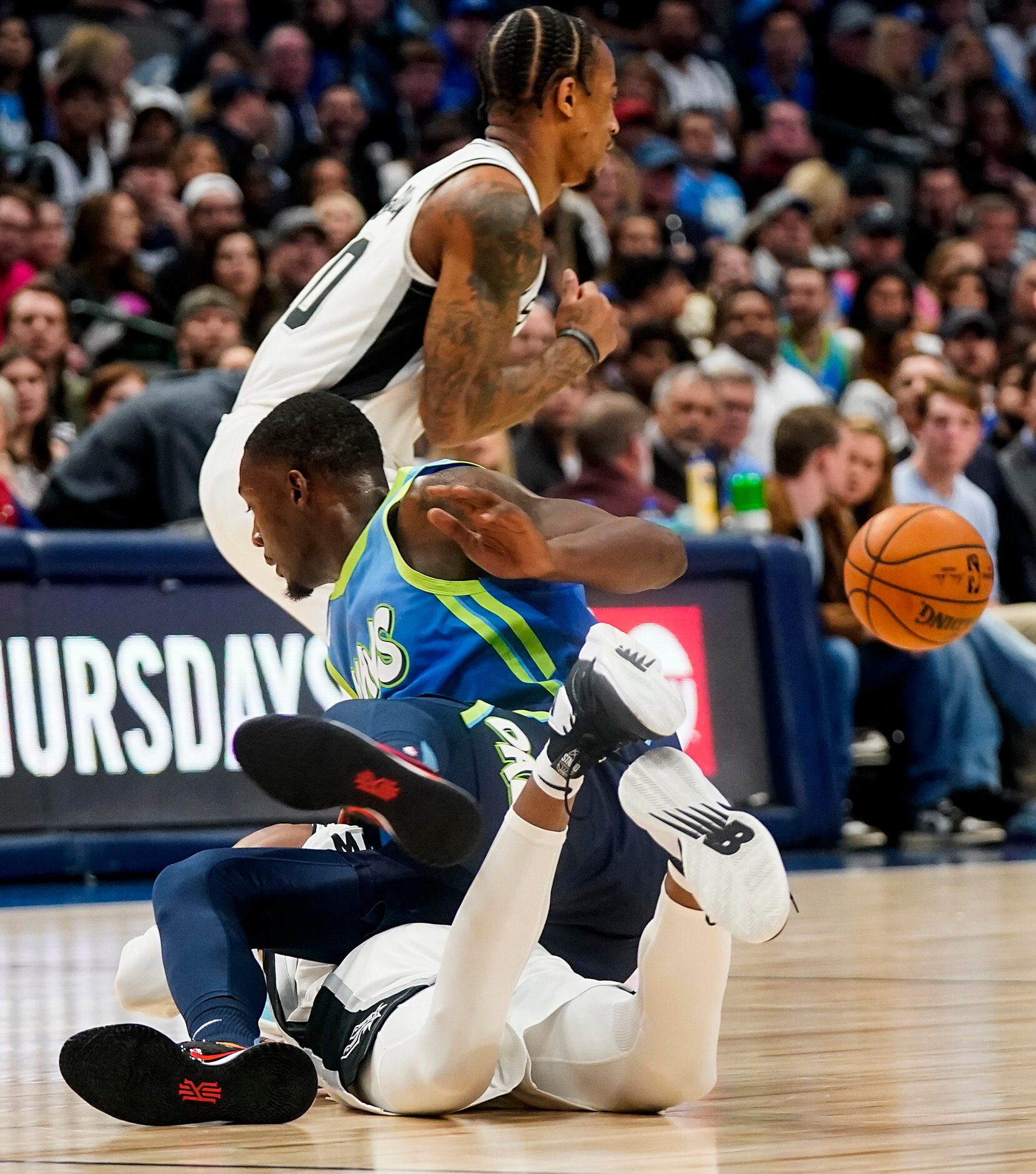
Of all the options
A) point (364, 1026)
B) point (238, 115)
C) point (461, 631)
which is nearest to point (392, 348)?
point (461, 631)

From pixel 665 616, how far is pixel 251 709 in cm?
170

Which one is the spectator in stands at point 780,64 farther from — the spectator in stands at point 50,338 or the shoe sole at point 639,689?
the shoe sole at point 639,689

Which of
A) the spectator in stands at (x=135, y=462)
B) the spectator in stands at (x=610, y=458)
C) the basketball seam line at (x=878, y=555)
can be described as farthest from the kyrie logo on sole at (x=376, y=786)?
the spectator in stands at (x=610, y=458)

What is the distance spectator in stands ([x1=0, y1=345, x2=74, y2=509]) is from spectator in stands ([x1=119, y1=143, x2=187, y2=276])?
2758mm

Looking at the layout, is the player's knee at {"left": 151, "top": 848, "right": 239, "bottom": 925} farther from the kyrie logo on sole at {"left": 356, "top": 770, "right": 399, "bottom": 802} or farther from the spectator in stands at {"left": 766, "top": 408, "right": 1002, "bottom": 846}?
the spectator in stands at {"left": 766, "top": 408, "right": 1002, "bottom": 846}

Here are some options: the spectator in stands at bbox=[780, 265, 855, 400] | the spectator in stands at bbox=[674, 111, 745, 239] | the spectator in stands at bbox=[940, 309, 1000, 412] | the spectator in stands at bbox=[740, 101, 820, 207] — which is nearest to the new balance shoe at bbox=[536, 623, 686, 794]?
the spectator in stands at bbox=[780, 265, 855, 400]

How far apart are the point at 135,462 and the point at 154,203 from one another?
13.3 feet

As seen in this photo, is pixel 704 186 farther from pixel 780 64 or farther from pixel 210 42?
pixel 210 42

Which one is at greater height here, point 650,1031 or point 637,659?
point 637,659

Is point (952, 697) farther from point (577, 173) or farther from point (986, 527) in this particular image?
point (577, 173)

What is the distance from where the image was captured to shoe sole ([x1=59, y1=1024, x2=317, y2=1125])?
2842 mm

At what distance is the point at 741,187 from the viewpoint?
1556 cm

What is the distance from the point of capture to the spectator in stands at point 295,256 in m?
10.9

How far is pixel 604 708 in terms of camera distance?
2.76 metres
